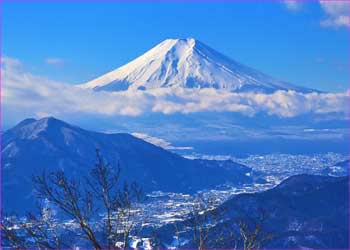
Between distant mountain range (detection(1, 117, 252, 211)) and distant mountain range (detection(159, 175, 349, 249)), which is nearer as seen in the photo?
distant mountain range (detection(159, 175, 349, 249))

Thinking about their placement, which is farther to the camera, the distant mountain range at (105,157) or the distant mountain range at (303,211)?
the distant mountain range at (105,157)

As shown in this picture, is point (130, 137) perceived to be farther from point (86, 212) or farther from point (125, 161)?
point (86, 212)

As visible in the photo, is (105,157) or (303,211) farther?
(105,157)

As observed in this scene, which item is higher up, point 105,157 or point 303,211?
point 105,157

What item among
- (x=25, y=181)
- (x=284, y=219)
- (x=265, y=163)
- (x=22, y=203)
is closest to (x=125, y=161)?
(x=25, y=181)
